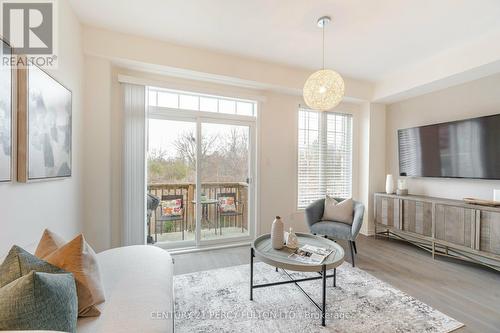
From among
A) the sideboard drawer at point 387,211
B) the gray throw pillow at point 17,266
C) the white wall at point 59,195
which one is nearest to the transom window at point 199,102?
the white wall at point 59,195

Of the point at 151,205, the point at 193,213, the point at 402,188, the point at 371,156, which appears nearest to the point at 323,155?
the point at 371,156

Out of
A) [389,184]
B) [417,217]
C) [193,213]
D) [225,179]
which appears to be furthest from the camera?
[389,184]

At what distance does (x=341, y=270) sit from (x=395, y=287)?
1.79ft

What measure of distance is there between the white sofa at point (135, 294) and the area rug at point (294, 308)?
1.63 ft

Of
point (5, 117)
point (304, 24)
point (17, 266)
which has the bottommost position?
point (17, 266)

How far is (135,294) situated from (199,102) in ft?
8.77

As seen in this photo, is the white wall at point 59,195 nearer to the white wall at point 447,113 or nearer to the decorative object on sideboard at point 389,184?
the decorative object on sideboard at point 389,184

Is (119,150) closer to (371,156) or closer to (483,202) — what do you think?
(371,156)

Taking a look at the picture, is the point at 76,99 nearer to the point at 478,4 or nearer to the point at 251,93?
the point at 251,93

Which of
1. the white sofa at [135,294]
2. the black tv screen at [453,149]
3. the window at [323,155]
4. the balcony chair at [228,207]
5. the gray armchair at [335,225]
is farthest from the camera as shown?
the window at [323,155]

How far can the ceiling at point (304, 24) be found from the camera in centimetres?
218

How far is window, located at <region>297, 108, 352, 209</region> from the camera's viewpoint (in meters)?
4.05

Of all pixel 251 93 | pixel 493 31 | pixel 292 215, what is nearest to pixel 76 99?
pixel 251 93

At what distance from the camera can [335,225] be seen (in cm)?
316
